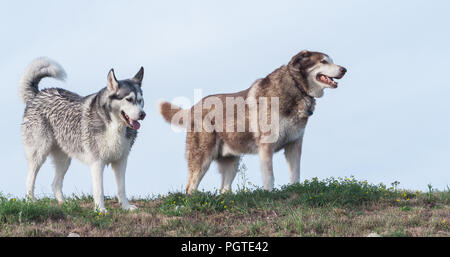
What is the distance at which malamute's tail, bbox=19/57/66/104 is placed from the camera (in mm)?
10008

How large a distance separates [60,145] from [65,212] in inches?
59.0

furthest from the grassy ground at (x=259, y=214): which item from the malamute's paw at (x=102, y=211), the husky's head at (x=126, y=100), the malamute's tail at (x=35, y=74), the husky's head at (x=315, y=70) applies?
the malamute's tail at (x=35, y=74)

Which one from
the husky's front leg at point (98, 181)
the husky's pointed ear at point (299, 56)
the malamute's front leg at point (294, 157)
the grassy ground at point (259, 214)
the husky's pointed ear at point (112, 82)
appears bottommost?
the grassy ground at point (259, 214)

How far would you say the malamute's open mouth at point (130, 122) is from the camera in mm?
7969

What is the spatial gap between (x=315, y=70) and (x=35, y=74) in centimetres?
551

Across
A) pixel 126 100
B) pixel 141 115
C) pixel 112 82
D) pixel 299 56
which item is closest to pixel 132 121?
pixel 141 115

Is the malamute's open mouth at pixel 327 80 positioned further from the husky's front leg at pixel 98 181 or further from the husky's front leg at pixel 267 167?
the husky's front leg at pixel 98 181

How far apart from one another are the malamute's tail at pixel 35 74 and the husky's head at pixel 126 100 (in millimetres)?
2338

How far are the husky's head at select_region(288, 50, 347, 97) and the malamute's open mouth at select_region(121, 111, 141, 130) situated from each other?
3.37 m

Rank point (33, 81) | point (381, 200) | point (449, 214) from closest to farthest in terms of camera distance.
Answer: point (449, 214)
point (381, 200)
point (33, 81)
